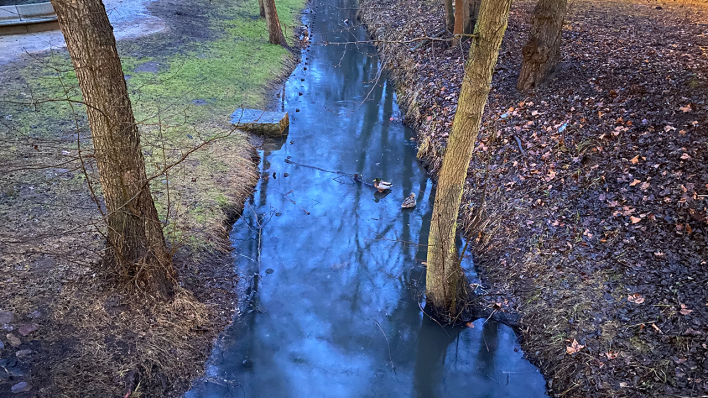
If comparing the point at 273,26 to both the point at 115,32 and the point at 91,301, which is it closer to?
the point at 115,32

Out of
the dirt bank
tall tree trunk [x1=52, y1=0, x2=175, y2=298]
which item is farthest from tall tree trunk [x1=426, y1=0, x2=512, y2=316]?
tall tree trunk [x1=52, y1=0, x2=175, y2=298]

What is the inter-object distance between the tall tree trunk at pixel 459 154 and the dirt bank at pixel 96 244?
246 centimetres

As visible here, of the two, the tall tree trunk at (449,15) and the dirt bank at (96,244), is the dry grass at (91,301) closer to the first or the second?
the dirt bank at (96,244)

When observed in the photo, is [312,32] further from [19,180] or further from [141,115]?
[19,180]

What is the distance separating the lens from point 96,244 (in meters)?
5.86

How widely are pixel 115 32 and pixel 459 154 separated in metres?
A: 13.5

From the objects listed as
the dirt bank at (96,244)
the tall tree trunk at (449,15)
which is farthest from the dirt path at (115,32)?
the tall tree trunk at (449,15)

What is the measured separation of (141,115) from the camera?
9555 mm

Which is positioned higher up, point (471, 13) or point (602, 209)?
point (471, 13)

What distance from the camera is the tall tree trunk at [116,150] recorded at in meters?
3.99

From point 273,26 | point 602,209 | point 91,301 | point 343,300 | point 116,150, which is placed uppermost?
point 273,26

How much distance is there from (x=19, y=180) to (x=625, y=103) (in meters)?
9.80

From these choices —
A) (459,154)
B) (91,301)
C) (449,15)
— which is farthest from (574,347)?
(449,15)

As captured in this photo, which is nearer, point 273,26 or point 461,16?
point 461,16
